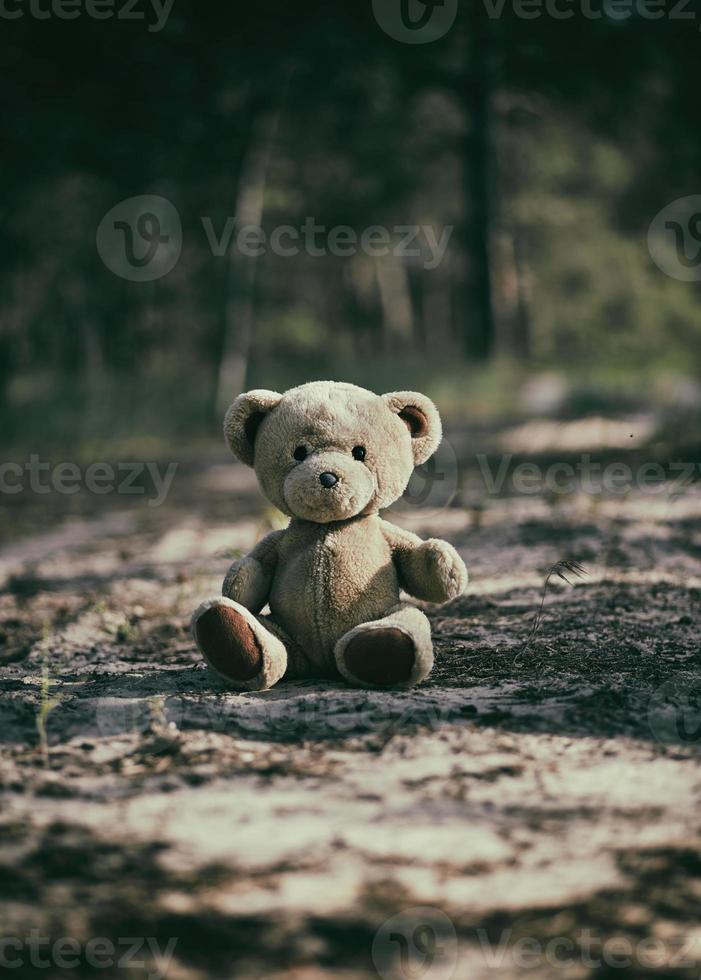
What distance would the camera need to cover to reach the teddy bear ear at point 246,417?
359 centimetres

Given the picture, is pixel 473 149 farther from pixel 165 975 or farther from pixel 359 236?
pixel 165 975

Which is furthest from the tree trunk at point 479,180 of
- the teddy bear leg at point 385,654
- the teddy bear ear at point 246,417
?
the teddy bear leg at point 385,654

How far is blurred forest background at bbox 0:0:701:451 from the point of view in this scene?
48.6 feet

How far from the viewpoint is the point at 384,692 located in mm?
3199

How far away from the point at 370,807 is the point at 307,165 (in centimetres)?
1974

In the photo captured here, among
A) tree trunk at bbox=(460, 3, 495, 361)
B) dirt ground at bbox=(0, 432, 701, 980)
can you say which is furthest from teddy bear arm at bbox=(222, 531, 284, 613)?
tree trunk at bbox=(460, 3, 495, 361)

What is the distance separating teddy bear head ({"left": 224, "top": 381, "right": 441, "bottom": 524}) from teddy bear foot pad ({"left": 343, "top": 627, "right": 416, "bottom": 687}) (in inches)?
17.1

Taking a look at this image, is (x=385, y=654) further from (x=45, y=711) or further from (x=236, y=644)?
(x=45, y=711)

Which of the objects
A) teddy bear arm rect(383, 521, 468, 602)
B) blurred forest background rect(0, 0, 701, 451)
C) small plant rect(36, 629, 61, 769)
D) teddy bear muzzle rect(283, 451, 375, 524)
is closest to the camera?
small plant rect(36, 629, 61, 769)

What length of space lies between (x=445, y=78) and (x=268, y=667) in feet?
53.5

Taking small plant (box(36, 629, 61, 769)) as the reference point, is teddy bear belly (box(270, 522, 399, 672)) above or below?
above

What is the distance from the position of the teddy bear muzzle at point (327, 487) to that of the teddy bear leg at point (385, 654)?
1.28 ft

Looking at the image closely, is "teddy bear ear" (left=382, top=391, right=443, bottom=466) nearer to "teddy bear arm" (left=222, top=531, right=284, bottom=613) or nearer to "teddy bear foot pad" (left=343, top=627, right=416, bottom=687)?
"teddy bear arm" (left=222, top=531, right=284, bottom=613)

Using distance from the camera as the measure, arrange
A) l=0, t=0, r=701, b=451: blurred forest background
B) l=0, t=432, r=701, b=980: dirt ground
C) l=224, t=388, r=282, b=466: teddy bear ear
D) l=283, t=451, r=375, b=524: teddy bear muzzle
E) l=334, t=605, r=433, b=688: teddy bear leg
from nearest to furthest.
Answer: l=0, t=432, r=701, b=980: dirt ground < l=334, t=605, r=433, b=688: teddy bear leg < l=283, t=451, r=375, b=524: teddy bear muzzle < l=224, t=388, r=282, b=466: teddy bear ear < l=0, t=0, r=701, b=451: blurred forest background
